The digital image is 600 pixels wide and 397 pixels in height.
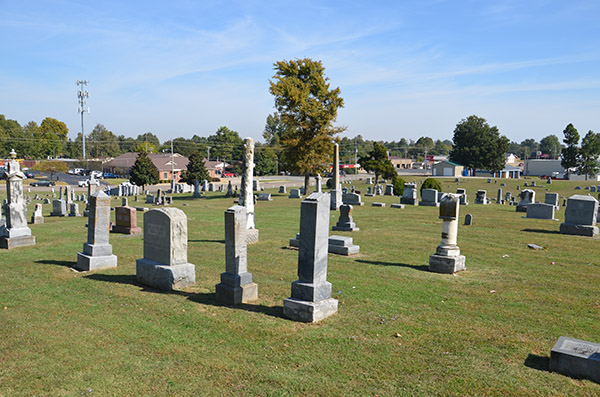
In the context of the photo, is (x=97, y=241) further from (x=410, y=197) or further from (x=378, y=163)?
(x=378, y=163)

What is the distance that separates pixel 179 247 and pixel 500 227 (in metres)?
15.7

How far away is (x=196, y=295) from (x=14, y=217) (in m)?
9.17

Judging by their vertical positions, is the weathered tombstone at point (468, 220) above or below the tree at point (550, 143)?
below

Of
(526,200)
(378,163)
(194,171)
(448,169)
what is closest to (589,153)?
(448,169)

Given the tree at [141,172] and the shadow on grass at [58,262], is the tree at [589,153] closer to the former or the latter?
the tree at [141,172]

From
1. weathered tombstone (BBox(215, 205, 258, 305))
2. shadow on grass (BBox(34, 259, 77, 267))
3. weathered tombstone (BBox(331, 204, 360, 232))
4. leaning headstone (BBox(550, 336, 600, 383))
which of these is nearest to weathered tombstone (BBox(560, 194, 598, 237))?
weathered tombstone (BBox(331, 204, 360, 232))

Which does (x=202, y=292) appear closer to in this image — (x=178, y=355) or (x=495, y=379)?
(x=178, y=355)

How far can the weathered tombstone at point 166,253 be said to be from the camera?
933cm

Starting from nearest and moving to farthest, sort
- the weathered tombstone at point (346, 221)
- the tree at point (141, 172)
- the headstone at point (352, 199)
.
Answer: the weathered tombstone at point (346, 221)
the headstone at point (352, 199)
the tree at point (141, 172)

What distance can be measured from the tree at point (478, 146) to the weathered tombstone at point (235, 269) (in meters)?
84.2

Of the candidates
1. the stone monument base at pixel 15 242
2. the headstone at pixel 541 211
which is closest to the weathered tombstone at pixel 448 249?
the stone monument base at pixel 15 242

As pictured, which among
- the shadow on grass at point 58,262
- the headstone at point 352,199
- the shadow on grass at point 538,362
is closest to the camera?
the shadow on grass at point 538,362

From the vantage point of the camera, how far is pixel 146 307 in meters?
8.24

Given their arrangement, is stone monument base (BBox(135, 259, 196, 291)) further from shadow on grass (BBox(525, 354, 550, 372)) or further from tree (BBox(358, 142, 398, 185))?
tree (BBox(358, 142, 398, 185))
